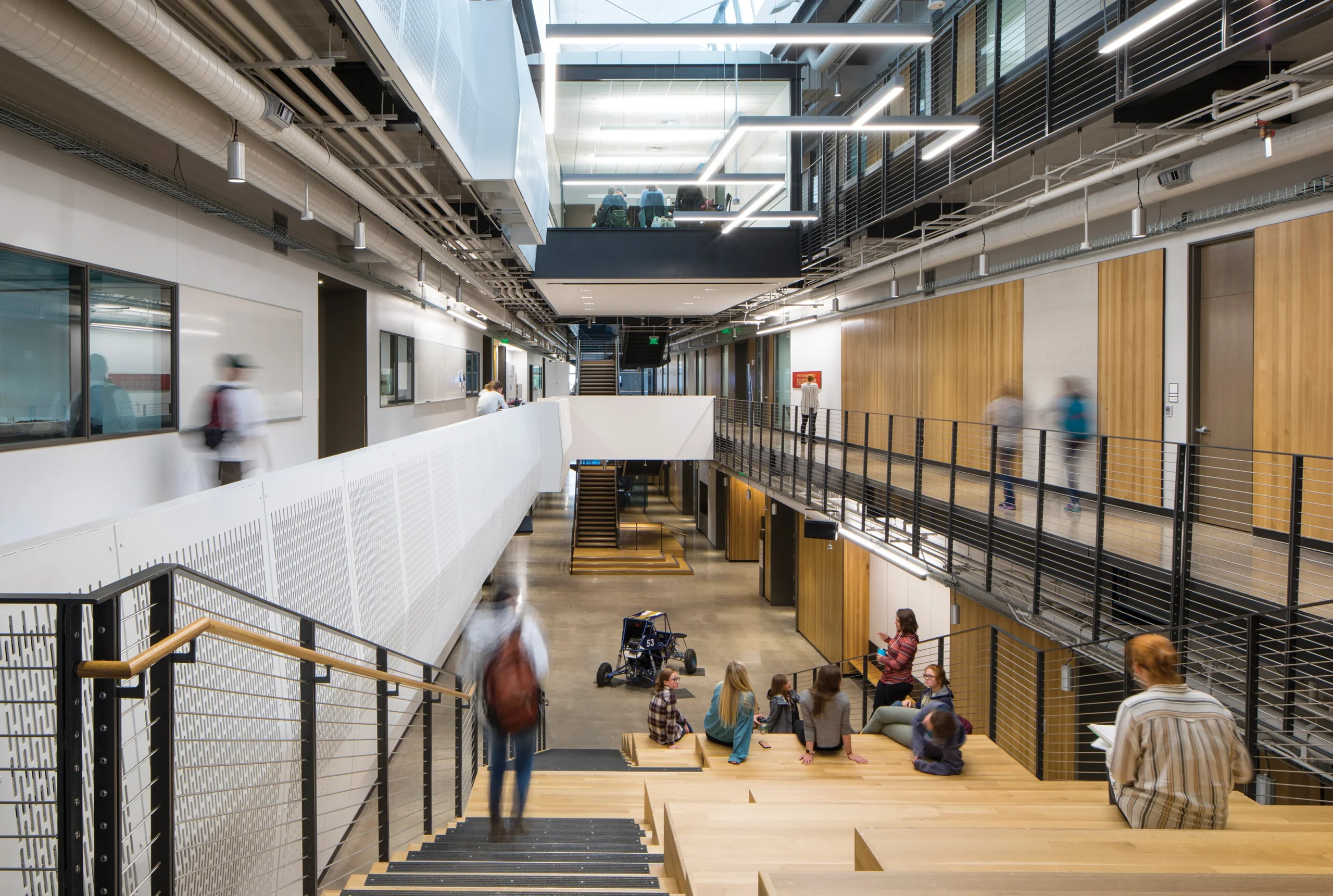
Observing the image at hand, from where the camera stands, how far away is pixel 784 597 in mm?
18312

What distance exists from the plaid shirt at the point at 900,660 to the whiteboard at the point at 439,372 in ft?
28.9

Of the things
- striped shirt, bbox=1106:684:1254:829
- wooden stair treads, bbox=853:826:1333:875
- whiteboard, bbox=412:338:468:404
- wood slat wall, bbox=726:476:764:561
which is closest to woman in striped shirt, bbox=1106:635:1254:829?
striped shirt, bbox=1106:684:1254:829

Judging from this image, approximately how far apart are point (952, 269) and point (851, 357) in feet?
13.6

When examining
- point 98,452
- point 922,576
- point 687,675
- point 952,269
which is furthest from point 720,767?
point 952,269

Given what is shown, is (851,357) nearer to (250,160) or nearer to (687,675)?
(687,675)

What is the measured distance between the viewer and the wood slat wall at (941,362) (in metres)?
10.5

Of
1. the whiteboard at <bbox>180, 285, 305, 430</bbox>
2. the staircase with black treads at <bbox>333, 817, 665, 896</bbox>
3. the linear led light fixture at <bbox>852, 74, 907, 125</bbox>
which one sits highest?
the linear led light fixture at <bbox>852, 74, 907, 125</bbox>

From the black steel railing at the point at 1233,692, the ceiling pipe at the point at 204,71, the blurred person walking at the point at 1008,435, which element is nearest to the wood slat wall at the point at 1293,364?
the black steel railing at the point at 1233,692

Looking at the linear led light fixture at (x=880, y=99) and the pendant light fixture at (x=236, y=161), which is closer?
the pendant light fixture at (x=236, y=161)

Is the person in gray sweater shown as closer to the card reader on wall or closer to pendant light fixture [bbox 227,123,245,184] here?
the card reader on wall

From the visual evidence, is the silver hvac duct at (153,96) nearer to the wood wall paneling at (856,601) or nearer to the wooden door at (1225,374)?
the wooden door at (1225,374)

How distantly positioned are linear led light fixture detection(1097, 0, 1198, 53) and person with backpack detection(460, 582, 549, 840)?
4.63 meters

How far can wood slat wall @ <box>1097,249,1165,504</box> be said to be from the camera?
300 inches

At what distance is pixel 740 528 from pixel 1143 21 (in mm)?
18905
